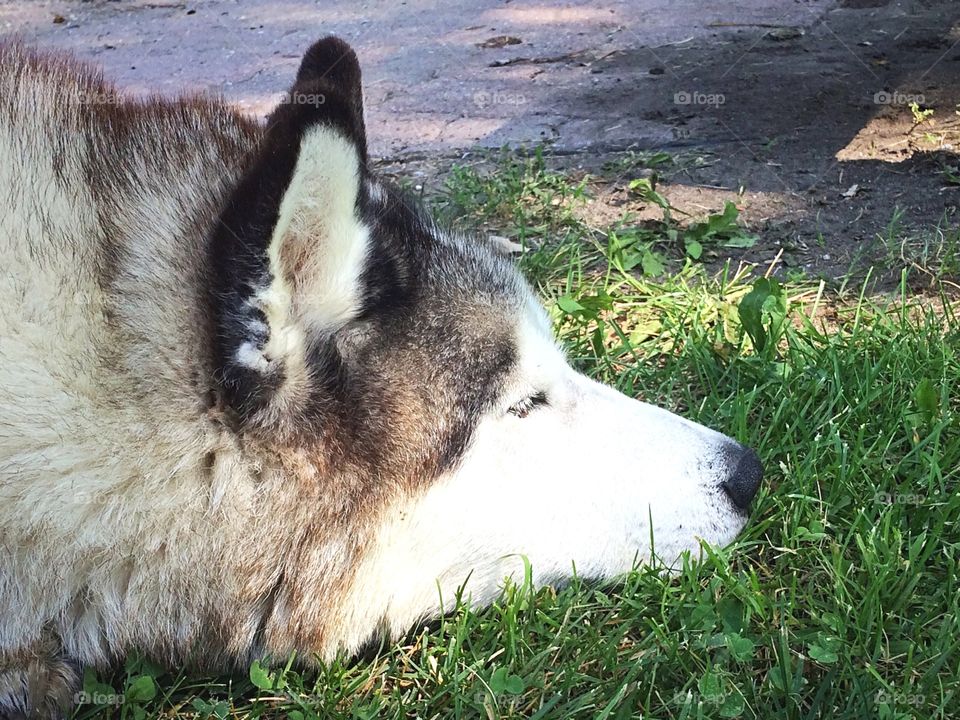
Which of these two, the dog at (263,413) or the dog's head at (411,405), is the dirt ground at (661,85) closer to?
the dog at (263,413)

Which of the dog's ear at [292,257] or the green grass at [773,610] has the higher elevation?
the dog's ear at [292,257]

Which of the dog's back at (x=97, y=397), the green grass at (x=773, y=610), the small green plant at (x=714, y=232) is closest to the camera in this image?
the dog's back at (x=97, y=397)

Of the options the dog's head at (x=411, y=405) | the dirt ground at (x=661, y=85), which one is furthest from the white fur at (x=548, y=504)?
the dirt ground at (x=661, y=85)

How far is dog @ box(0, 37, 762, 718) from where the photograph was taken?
196cm

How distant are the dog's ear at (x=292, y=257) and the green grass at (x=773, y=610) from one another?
0.76 m

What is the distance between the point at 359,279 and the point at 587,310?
71.5 inches

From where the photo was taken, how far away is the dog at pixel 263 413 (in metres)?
1.96

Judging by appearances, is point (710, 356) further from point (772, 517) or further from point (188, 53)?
point (188, 53)

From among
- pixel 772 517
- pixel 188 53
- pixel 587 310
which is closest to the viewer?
pixel 772 517

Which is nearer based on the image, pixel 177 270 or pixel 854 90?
pixel 177 270

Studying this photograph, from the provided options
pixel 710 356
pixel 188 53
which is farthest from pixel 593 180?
pixel 188 53

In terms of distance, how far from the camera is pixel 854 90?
18.9ft

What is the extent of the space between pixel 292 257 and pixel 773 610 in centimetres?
153

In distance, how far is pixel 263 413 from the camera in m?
2.04
